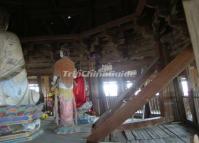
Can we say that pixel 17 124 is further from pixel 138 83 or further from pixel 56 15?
pixel 56 15

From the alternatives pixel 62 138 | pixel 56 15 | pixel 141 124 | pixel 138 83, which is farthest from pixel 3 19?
pixel 141 124

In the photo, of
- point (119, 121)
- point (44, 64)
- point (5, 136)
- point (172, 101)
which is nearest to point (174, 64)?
point (119, 121)

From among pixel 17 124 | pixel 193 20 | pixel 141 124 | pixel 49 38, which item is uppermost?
pixel 49 38

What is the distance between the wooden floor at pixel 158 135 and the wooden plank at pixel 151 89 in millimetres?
1123

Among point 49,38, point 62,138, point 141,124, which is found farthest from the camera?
point 49,38

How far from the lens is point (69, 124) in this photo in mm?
3582

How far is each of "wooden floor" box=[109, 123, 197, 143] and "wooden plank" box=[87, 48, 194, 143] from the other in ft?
3.69

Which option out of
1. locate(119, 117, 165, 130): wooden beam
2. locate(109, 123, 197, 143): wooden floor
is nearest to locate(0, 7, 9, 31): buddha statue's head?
locate(109, 123, 197, 143): wooden floor

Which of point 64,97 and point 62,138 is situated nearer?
point 62,138

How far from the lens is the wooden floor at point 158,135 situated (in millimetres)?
3330

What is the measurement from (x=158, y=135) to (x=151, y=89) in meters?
1.75

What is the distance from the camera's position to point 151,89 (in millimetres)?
2160

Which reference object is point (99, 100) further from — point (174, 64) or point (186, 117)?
point (174, 64)

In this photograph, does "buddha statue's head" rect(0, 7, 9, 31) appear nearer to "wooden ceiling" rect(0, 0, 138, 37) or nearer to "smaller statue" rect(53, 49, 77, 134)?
"smaller statue" rect(53, 49, 77, 134)
